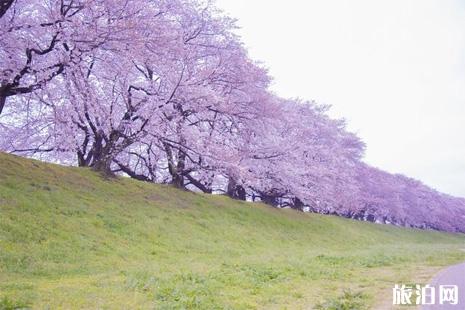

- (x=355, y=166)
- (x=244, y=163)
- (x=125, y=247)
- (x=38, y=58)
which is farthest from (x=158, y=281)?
(x=355, y=166)

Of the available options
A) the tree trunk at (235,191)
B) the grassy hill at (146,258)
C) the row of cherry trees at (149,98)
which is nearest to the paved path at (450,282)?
the grassy hill at (146,258)

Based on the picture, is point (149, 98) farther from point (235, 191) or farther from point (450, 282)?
point (450, 282)

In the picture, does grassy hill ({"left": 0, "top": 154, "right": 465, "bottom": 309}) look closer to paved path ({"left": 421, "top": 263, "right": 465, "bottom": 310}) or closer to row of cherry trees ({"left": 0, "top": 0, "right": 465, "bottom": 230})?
paved path ({"left": 421, "top": 263, "right": 465, "bottom": 310})

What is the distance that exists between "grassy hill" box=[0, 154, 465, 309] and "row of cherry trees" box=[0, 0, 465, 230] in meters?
2.64

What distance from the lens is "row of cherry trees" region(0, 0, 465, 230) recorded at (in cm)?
1576

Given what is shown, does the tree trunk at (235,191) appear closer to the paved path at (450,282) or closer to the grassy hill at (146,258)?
the grassy hill at (146,258)

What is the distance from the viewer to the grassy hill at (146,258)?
27.6 ft

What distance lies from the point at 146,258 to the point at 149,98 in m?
9.77

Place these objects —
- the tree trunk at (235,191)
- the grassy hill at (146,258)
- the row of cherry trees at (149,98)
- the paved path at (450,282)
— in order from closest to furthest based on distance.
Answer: the paved path at (450,282), the grassy hill at (146,258), the row of cherry trees at (149,98), the tree trunk at (235,191)

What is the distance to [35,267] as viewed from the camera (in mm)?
10406

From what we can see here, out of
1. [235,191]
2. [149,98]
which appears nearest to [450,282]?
[149,98]

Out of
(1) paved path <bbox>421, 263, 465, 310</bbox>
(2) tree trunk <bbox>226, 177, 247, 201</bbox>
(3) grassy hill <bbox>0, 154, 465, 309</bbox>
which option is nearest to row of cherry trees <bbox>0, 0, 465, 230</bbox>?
(2) tree trunk <bbox>226, 177, 247, 201</bbox>

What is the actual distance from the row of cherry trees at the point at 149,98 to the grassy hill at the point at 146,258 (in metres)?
2.64

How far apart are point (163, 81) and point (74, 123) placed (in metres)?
5.08
